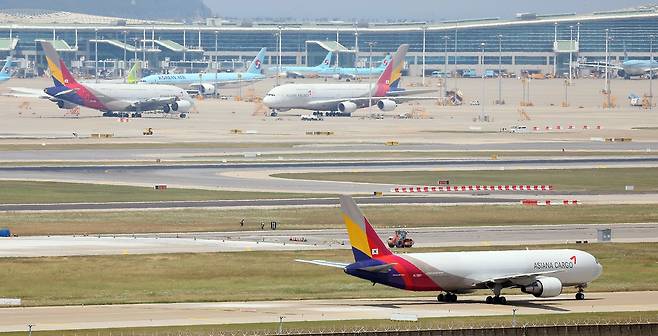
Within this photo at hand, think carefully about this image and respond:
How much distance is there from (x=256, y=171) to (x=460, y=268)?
75.6m

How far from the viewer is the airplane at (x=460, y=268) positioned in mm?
71812

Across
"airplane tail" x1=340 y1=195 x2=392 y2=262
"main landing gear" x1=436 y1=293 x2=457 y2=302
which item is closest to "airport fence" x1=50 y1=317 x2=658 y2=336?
"airplane tail" x1=340 y1=195 x2=392 y2=262

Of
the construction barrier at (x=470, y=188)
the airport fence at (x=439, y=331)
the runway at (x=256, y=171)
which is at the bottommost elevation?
the airport fence at (x=439, y=331)

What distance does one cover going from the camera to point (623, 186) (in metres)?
135

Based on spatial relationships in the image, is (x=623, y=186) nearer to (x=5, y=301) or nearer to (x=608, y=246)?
(x=608, y=246)

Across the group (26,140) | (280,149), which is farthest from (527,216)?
(26,140)

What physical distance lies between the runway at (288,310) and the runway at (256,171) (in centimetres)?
5482

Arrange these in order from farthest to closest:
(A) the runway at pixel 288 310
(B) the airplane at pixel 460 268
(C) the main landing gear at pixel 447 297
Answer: (C) the main landing gear at pixel 447 297 < (B) the airplane at pixel 460 268 < (A) the runway at pixel 288 310

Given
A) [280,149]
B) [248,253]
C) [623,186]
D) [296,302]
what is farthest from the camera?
[280,149]

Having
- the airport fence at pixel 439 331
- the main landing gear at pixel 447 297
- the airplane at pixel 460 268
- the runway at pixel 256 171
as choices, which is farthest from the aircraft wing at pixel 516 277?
the runway at pixel 256 171

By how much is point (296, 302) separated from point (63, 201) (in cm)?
4953

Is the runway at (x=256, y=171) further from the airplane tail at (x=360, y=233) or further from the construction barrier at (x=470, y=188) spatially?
the airplane tail at (x=360, y=233)

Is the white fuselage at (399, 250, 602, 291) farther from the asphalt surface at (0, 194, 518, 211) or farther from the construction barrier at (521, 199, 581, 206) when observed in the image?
the asphalt surface at (0, 194, 518, 211)

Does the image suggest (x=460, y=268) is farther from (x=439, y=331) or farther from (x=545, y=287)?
(x=439, y=331)
